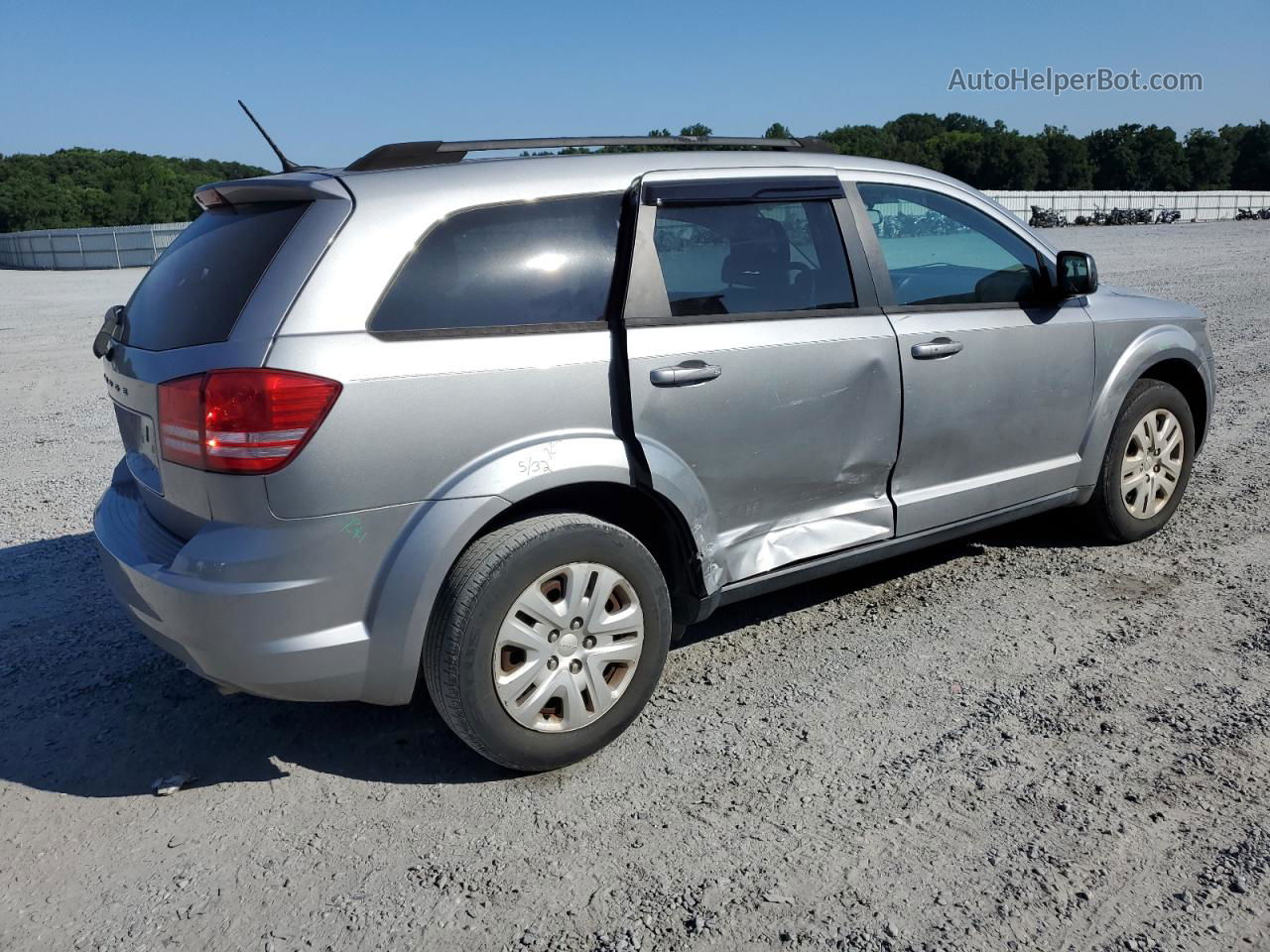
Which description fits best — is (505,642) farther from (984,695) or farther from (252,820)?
(984,695)

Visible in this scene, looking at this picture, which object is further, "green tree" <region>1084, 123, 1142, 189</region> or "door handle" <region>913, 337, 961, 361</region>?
"green tree" <region>1084, 123, 1142, 189</region>

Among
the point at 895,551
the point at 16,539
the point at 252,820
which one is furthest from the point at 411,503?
the point at 16,539

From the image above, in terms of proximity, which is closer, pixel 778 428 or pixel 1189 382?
pixel 778 428

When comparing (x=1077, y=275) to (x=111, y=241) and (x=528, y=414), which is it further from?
(x=111, y=241)

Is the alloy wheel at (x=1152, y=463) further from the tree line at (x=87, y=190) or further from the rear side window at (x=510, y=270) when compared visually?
the tree line at (x=87, y=190)

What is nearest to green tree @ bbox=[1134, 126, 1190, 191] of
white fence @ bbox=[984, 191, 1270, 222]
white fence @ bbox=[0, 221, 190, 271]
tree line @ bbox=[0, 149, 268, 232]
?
white fence @ bbox=[984, 191, 1270, 222]

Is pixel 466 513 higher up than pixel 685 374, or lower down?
lower down

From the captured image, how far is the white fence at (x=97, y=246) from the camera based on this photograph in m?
44.1

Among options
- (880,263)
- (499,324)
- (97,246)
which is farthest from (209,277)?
(97,246)

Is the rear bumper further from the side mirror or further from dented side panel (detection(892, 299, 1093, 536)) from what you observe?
the side mirror

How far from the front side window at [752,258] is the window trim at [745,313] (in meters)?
0.02

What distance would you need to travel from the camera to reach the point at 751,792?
3143mm

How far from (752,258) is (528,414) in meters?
1.15

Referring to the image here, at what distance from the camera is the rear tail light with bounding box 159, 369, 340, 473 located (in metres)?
2.78
